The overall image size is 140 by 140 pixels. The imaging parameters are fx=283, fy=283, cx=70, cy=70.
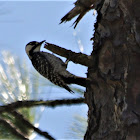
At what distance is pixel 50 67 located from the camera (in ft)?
11.1

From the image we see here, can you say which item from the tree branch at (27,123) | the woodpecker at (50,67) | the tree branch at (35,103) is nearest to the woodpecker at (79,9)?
the woodpecker at (50,67)

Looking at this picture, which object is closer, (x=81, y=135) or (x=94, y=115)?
(x=94, y=115)

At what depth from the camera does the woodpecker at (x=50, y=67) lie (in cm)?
288

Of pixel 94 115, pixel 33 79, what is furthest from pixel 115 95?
pixel 33 79

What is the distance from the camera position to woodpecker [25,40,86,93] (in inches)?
113

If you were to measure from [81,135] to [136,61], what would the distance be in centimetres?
105

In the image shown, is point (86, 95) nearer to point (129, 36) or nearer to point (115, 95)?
point (115, 95)

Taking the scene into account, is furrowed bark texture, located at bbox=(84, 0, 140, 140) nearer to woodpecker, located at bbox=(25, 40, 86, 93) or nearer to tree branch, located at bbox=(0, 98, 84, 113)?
tree branch, located at bbox=(0, 98, 84, 113)

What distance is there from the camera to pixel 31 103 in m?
2.14

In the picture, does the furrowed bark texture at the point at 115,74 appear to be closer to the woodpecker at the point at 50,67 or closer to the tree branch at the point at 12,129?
the tree branch at the point at 12,129

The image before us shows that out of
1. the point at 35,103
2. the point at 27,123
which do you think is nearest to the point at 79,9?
the point at 35,103

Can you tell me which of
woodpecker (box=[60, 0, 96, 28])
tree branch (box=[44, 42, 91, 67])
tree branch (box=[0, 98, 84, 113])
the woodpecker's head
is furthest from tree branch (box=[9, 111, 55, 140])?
the woodpecker's head

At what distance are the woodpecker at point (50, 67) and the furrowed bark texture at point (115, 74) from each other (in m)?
0.76

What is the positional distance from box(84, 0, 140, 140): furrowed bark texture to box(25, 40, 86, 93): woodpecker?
0.76 meters
